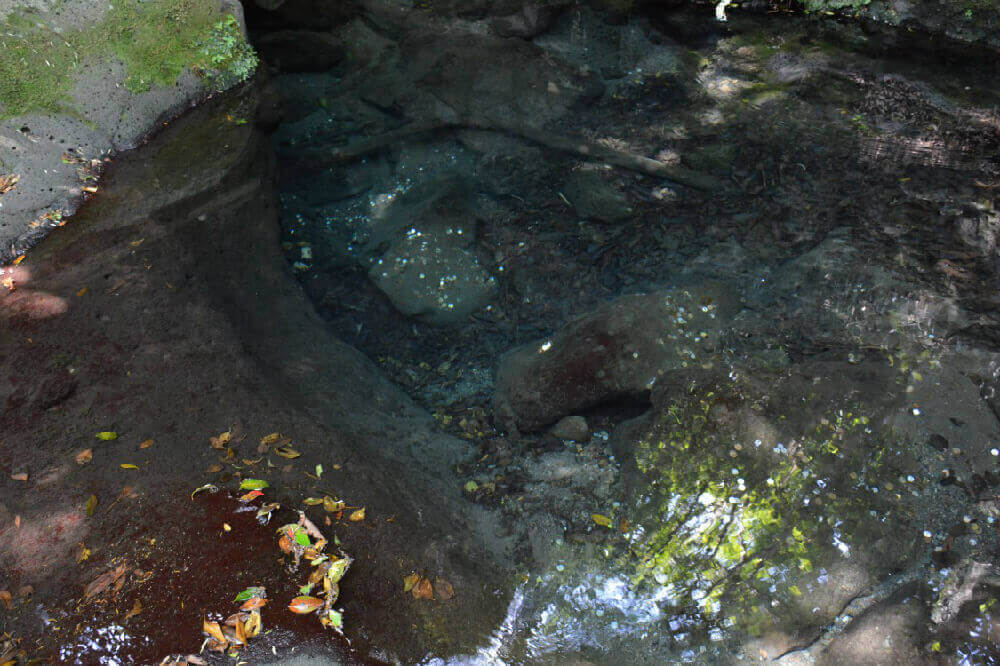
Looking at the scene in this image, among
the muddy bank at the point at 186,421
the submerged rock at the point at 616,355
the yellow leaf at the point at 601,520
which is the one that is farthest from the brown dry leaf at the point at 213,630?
the submerged rock at the point at 616,355

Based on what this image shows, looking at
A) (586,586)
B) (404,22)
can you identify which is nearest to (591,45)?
Result: (404,22)

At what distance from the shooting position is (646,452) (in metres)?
3.19

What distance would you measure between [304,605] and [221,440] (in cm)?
92

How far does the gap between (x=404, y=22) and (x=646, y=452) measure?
15.1 feet

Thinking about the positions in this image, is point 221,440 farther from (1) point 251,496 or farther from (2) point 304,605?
(2) point 304,605

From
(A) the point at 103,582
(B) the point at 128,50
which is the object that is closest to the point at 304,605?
(A) the point at 103,582

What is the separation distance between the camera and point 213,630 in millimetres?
2221

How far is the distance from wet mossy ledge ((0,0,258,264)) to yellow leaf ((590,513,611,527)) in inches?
136

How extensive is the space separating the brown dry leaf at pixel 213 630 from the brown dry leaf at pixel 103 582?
43cm

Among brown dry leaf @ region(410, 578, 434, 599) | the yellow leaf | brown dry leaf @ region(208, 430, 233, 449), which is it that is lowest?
the yellow leaf

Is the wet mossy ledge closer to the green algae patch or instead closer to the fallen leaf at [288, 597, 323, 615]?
the fallen leaf at [288, 597, 323, 615]

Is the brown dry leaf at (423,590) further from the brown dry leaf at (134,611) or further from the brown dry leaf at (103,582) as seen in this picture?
the brown dry leaf at (103,582)

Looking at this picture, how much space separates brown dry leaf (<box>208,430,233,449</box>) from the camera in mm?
2789

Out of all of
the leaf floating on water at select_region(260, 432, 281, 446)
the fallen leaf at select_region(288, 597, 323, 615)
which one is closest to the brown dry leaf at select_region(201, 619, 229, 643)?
the fallen leaf at select_region(288, 597, 323, 615)
